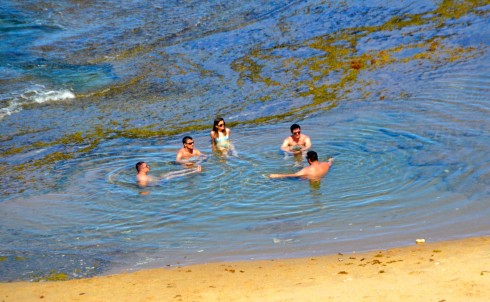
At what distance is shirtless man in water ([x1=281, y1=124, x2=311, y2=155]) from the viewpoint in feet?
44.2

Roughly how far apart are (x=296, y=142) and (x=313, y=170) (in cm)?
149

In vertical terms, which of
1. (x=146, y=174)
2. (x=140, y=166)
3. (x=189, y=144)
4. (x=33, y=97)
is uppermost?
(x=33, y=97)

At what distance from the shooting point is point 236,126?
1564 centimetres

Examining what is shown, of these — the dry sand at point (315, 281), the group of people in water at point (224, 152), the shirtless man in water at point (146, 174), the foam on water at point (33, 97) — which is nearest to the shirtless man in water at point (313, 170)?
the group of people in water at point (224, 152)

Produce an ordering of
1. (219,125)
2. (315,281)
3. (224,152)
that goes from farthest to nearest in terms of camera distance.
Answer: (219,125) < (224,152) < (315,281)

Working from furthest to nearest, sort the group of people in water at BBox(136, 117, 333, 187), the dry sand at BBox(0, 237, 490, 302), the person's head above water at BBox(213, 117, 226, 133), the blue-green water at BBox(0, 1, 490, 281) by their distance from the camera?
the person's head above water at BBox(213, 117, 226, 133)
the group of people in water at BBox(136, 117, 333, 187)
the blue-green water at BBox(0, 1, 490, 281)
the dry sand at BBox(0, 237, 490, 302)

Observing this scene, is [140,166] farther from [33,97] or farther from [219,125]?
[33,97]

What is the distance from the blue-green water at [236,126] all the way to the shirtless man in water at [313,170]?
197 millimetres

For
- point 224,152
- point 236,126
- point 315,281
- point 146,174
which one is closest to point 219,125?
point 224,152

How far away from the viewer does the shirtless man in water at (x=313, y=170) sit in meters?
12.2

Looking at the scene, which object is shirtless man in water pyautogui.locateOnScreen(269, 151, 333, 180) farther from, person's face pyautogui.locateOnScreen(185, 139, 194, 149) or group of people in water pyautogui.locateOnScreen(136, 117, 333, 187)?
person's face pyautogui.locateOnScreen(185, 139, 194, 149)

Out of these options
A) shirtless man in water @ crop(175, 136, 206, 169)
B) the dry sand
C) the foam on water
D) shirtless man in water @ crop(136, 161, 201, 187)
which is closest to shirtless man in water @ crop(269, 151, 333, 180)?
shirtless man in water @ crop(136, 161, 201, 187)

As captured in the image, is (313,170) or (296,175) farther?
(296,175)

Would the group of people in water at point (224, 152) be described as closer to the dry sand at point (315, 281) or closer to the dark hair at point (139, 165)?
the dark hair at point (139, 165)
